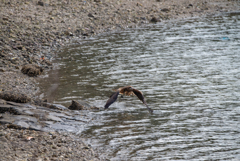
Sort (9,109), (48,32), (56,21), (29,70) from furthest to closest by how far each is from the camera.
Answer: (56,21) → (48,32) → (29,70) → (9,109)

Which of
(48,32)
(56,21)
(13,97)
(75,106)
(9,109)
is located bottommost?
(75,106)

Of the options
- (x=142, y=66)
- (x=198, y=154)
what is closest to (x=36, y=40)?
(x=142, y=66)

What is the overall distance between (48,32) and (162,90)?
1072cm

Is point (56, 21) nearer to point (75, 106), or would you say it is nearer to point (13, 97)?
point (75, 106)

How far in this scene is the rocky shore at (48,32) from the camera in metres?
6.82

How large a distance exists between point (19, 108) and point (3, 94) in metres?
0.80

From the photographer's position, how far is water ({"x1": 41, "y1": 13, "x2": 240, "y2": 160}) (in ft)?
24.9

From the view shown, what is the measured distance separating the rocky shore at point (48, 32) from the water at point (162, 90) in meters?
0.98

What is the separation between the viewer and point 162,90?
1172 centimetres

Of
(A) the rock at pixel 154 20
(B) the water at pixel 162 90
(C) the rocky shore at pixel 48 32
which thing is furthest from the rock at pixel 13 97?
(A) the rock at pixel 154 20

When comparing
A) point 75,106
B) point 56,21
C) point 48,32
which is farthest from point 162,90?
point 56,21

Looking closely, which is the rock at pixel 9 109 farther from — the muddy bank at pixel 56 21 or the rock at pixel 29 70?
the rock at pixel 29 70

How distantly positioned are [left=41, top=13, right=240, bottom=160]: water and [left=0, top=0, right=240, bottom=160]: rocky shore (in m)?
0.98

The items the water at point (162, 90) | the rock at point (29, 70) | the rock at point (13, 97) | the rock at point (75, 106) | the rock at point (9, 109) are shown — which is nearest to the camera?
the water at point (162, 90)
